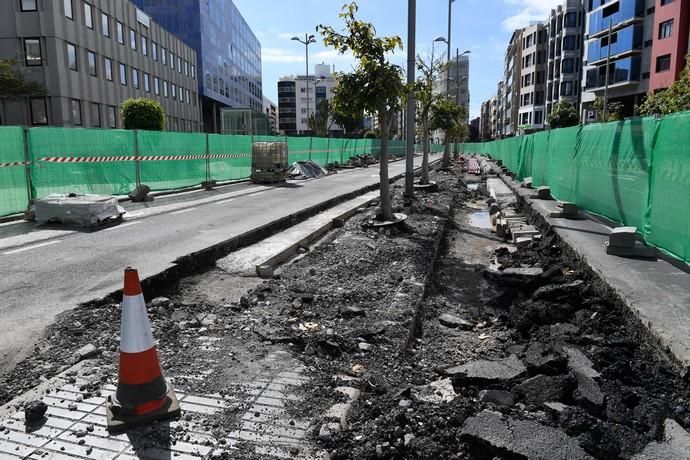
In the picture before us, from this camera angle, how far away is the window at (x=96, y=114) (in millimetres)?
40559

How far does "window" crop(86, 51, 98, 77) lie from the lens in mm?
40094

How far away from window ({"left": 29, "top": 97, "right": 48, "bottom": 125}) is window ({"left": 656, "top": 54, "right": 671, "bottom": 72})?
50861mm

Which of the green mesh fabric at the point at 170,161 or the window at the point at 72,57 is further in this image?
the window at the point at 72,57

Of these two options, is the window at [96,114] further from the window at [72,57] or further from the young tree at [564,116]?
the young tree at [564,116]

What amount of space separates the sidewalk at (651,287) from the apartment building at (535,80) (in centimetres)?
8550

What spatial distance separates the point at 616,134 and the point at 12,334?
30.3ft

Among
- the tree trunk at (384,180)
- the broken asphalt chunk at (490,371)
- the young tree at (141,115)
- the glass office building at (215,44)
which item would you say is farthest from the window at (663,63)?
the broken asphalt chunk at (490,371)

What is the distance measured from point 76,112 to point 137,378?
40.7 meters

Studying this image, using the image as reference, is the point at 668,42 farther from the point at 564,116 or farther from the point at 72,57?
the point at 72,57

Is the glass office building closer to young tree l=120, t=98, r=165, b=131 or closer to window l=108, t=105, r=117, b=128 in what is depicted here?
window l=108, t=105, r=117, b=128

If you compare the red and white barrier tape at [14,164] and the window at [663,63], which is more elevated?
the window at [663,63]

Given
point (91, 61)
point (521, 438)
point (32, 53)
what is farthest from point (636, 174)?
point (91, 61)

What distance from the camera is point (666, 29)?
46.8 metres

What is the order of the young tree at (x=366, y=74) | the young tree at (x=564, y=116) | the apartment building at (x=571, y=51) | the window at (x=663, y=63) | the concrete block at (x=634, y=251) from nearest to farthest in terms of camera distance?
the concrete block at (x=634, y=251) < the young tree at (x=366, y=74) < the window at (x=663, y=63) < the young tree at (x=564, y=116) < the apartment building at (x=571, y=51)
